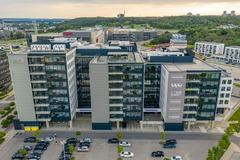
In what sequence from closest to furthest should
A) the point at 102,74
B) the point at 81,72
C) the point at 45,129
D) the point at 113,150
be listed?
the point at 113,150 < the point at 102,74 < the point at 45,129 < the point at 81,72

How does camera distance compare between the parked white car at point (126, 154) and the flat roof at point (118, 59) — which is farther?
the flat roof at point (118, 59)

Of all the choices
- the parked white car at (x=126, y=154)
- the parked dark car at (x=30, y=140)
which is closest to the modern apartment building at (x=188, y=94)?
the parked white car at (x=126, y=154)

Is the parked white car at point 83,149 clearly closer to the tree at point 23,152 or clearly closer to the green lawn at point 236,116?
the tree at point 23,152

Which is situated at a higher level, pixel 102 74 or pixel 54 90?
pixel 102 74

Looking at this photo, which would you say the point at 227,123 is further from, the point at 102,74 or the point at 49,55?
the point at 49,55

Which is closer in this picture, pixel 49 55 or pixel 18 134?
pixel 49 55

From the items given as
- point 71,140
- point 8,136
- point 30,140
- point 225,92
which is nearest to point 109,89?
point 71,140

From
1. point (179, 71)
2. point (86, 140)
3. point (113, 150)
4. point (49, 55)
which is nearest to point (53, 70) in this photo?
point (49, 55)

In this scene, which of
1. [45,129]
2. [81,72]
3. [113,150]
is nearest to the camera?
[113,150]

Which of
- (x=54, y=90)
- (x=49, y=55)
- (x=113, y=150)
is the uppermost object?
(x=49, y=55)
